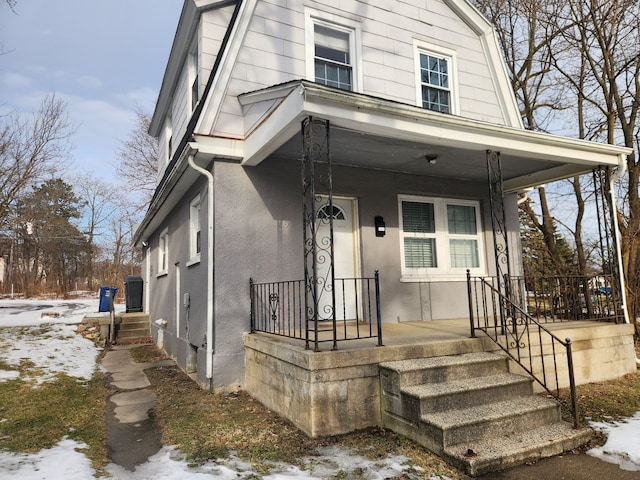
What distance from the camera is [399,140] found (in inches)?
205

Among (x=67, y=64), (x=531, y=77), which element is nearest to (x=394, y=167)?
(x=531, y=77)

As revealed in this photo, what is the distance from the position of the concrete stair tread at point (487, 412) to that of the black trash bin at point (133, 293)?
10.7m

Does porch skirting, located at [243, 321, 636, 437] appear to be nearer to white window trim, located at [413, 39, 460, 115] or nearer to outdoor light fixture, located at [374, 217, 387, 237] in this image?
outdoor light fixture, located at [374, 217, 387, 237]

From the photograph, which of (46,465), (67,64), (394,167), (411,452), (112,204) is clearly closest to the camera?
(46,465)

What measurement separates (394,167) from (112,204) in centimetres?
3059

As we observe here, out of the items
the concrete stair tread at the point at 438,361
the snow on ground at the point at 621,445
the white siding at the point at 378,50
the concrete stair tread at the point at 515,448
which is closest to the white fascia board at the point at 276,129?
the white siding at the point at 378,50

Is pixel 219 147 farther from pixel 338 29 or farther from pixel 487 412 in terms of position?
pixel 487 412

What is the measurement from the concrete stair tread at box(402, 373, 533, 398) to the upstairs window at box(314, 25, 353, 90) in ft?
15.7

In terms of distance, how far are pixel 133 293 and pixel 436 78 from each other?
10.1m

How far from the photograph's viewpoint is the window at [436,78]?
7363 mm

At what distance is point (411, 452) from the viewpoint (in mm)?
3328

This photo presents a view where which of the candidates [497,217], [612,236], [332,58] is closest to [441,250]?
[497,217]

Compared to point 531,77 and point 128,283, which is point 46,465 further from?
point 531,77

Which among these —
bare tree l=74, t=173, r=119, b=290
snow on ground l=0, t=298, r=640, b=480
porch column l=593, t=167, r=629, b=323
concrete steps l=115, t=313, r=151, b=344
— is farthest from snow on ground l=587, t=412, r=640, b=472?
bare tree l=74, t=173, r=119, b=290
